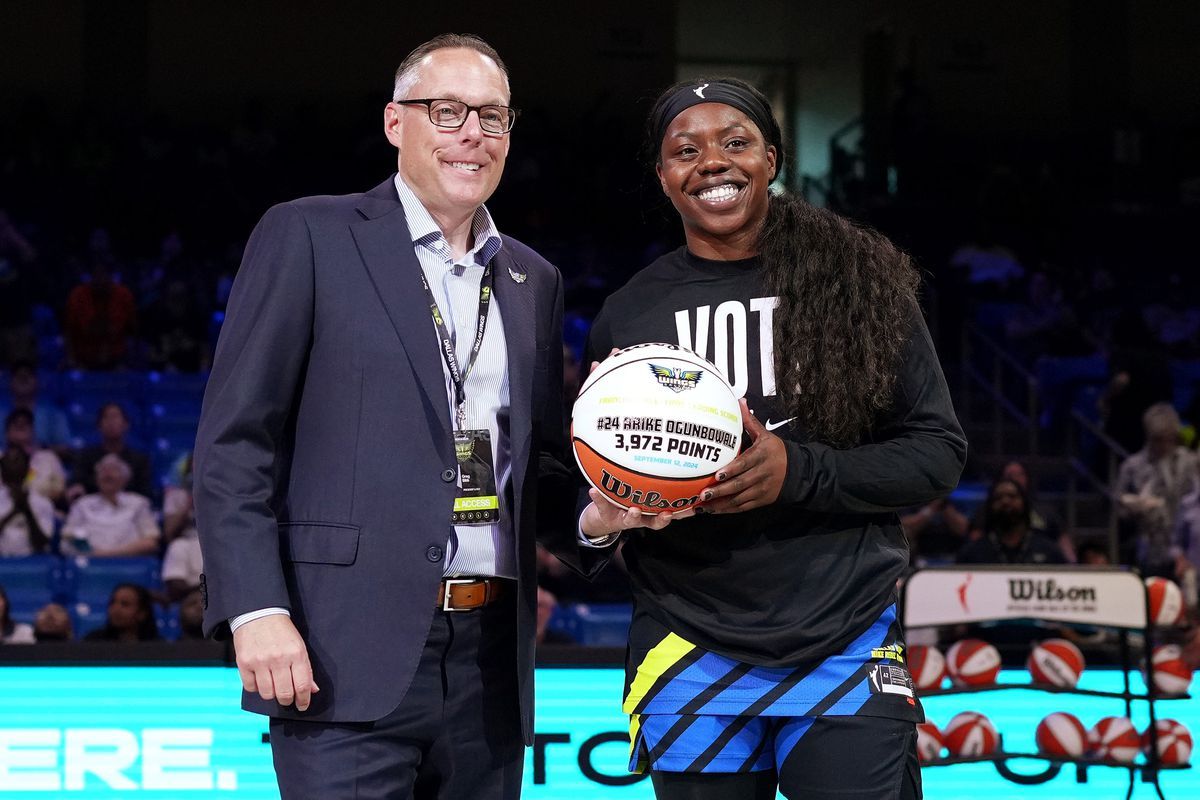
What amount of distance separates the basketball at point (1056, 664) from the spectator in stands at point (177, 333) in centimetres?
734

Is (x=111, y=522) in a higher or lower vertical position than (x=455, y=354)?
lower

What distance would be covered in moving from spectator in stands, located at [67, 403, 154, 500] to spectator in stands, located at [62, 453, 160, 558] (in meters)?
0.21

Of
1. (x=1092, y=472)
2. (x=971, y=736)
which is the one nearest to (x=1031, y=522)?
(x=971, y=736)

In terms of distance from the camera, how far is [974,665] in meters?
4.62

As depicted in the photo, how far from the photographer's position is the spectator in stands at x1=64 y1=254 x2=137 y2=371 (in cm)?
1041

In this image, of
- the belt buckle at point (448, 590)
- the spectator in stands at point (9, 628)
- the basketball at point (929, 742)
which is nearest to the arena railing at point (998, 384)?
the spectator in stands at point (9, 628)

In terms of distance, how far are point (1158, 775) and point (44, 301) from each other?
9.96m

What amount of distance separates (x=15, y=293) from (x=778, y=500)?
34.8 ft

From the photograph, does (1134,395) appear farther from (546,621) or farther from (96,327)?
(96,327)

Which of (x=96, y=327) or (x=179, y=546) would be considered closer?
(x=179, y=546)

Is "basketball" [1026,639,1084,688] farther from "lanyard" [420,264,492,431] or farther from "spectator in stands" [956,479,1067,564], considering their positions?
"lanyard" [420,264,492,431]

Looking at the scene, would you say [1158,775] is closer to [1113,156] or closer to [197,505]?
[197,505]

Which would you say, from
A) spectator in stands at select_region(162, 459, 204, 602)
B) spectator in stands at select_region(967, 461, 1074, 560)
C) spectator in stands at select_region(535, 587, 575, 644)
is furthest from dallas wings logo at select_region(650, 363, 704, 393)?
spectator in stands at select_region(162, 459, 204, 602)

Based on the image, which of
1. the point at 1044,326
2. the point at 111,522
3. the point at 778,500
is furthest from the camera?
the point at 1044,326
